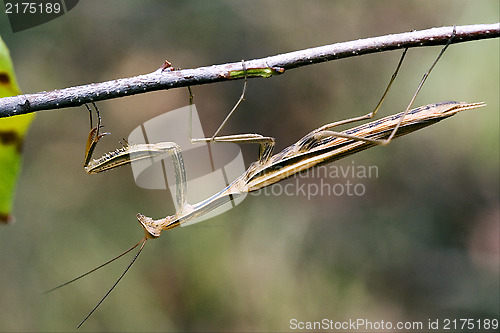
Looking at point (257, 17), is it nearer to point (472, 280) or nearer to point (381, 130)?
point (381, 130)

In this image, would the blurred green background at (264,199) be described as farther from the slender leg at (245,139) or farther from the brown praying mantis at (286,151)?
the slender leg at (245,139)

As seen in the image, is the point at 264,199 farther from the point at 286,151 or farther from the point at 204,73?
the point at 204,73

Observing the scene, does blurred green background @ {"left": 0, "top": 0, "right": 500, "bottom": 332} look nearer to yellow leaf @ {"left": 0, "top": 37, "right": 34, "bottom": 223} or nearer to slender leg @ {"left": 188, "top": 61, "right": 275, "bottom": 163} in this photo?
slender leg @ {"left": 188, "top": 61, "right": 275, "bottom": 163}

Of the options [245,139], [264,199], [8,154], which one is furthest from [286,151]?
[264,199]

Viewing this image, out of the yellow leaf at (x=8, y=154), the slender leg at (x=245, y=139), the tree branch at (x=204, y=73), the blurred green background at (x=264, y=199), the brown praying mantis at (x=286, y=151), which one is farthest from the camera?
the blurred green background at (x=264, y=199)

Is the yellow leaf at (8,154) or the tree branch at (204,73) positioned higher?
the tree branch at (204,73)

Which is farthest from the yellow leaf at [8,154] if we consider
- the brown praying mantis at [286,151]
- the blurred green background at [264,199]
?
the blurred green background at [264,199]

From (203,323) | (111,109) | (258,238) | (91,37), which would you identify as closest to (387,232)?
(258,238)
